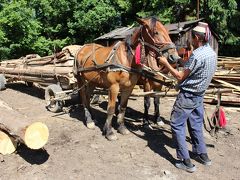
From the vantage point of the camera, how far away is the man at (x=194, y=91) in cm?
512

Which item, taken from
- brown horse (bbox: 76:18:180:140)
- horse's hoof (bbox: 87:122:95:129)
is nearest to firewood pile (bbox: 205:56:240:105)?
brown horse (bbox: 76:18:180:140)

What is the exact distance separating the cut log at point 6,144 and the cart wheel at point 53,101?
2951mm

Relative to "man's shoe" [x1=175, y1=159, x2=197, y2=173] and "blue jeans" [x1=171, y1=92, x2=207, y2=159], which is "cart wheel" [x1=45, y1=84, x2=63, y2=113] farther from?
"man's shoe" [x1=175, y1=159, x2=197, y2=173]

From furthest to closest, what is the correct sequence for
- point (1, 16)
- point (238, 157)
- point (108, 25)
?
1. point (108, 25)
2. point (1, 16)
3. point (238, 157)

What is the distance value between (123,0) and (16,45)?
9261 millimetres

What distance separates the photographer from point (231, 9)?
2194cm

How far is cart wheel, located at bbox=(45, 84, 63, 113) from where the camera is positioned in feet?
30.5

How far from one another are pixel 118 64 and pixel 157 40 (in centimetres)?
104

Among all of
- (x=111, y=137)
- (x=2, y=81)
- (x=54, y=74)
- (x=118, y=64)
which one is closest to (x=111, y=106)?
(x=111, y=137)

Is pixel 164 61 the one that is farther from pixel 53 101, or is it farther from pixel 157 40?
pixel 53 101

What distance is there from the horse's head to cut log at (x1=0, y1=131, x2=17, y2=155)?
311 cm

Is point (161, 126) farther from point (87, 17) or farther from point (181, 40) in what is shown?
point (87, 17)

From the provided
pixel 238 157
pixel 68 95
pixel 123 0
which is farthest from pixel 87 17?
pixel 238 157

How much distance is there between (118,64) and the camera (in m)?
6.60
